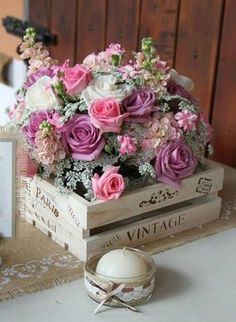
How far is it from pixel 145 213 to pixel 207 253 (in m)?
0.14

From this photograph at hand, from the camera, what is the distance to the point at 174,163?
116cm

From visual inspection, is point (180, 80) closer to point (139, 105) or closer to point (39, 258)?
point (139, 105)

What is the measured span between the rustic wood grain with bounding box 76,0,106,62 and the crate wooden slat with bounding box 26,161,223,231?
34.3 inches

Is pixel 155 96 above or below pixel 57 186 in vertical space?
above

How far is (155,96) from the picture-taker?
3.77 feet

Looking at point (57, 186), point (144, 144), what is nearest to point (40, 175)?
point (57, 186)

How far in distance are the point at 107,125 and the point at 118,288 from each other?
284 mm

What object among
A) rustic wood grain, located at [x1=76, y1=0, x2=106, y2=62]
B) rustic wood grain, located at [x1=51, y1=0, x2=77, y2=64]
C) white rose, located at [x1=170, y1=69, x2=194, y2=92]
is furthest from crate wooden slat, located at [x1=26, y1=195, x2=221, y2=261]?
rustic wood grain, located at [x1=51, y1=0, x2=77, y2=64]

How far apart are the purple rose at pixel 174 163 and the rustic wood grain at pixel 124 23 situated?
761mm

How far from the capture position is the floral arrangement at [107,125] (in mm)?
1088

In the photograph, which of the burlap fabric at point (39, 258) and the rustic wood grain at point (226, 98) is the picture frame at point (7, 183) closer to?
the burlap fabric at point (39, 258)

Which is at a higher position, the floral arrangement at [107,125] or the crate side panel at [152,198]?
the floral arrangement at [107,125]

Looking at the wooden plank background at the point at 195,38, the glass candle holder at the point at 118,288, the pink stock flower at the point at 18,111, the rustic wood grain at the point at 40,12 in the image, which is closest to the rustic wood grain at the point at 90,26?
the wooden plank background at the point at 195,38

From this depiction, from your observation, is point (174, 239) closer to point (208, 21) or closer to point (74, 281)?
point (74, 281)
